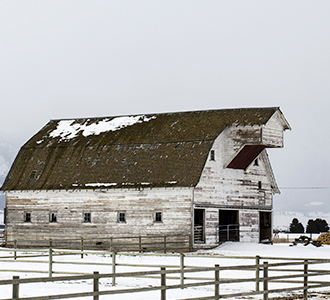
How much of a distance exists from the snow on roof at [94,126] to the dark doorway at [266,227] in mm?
10283

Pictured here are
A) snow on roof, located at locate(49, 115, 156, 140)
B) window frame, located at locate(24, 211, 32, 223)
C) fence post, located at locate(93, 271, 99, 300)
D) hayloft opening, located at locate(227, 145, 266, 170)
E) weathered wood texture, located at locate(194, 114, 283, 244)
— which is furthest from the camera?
snow on roof, located at locate(49, 115, 156, 140)

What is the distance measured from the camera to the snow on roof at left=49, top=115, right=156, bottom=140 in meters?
49.5

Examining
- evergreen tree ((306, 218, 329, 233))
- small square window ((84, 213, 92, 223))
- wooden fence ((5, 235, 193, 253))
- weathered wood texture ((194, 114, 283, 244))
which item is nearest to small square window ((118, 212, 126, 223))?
wooden fence ((5, 235, 193, 253))

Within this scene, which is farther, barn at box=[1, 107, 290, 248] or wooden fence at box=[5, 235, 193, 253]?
barn at box=[1, 107, 290, 248]

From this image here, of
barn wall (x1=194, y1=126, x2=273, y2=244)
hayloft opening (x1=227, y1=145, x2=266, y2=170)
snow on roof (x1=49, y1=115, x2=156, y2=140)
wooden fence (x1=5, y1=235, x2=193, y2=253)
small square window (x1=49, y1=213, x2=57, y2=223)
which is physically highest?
snow on roof (x1=49, y1=115, x2=156, y2=140)

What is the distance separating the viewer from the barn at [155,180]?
4275cm

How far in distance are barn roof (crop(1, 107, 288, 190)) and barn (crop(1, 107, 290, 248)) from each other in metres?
0.07

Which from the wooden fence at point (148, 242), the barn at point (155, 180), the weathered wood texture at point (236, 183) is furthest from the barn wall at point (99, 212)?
the weathered wood texture at point (236, 183)

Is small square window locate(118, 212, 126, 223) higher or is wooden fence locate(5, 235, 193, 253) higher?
small square window locate(118, 212, 126, 223)

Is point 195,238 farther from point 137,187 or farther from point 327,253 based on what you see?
point 327,253

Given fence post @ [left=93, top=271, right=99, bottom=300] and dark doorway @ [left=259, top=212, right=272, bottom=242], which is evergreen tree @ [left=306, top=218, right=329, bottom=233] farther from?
fence post @ [left=93, top=271, right=99, bottom=300]

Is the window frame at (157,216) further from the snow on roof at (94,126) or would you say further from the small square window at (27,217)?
the small square window at (27,217)

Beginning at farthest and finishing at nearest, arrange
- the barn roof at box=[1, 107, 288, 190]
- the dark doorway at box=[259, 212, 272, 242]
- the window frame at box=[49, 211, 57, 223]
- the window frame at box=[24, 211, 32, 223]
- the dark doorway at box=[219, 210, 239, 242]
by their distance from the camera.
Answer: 1. the dark doorway at box=[259, 212, 272, 242]
2. the window frame at box=[24, 211, 32, 223]
3. the window frame at box=[49, 211, 57, 223]
4. the dark doorway at box=[219, 210, 239, 242]
5. the barn roof at box=[1, 107, 288, 190]

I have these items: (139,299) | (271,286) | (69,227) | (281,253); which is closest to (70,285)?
(139,299)
